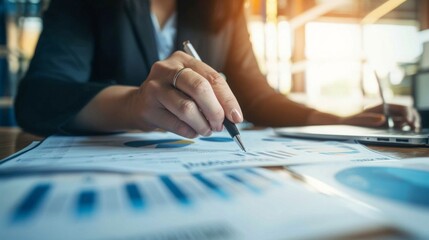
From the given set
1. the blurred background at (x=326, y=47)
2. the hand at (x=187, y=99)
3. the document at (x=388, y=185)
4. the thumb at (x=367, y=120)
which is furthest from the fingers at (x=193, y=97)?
the blurred background at (x=326, y=47)

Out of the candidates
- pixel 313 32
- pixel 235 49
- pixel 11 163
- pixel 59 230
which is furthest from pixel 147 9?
pixel 313 32

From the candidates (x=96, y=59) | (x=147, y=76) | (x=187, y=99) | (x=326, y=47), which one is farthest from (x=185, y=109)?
(x=326, y=47)

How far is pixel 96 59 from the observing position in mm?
675

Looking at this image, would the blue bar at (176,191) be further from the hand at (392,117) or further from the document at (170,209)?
the hand at (392,117)

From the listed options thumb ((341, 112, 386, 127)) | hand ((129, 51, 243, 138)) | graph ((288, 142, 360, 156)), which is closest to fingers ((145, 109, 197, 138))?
hand ((129, 51, 243, 138))

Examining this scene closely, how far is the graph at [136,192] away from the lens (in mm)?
126

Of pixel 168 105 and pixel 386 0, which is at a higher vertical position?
pixel 386 0

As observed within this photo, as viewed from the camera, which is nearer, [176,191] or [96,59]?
[176,191]

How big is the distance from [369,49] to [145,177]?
2.37m

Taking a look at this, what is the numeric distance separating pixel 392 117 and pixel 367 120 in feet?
0.16

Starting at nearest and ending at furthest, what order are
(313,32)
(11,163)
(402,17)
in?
(11,163), (402,17), (313,32)

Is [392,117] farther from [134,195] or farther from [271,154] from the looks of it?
[134,195]

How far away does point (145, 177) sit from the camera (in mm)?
179

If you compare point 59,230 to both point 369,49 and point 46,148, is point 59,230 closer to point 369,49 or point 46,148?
point 46,148
